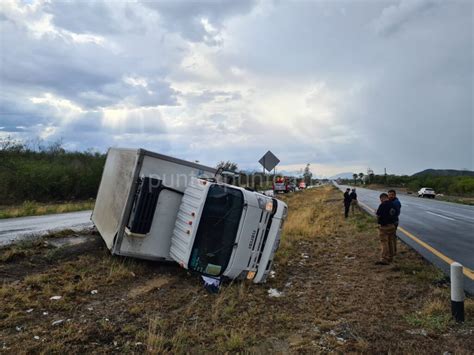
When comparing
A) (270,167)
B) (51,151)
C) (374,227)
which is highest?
(270,167)

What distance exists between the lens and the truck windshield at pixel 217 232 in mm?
6059


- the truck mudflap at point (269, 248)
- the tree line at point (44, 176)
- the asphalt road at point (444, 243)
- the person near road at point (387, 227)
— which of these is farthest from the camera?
the tree line at point (44, 176)

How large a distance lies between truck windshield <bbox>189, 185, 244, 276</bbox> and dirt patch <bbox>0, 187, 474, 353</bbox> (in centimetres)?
46

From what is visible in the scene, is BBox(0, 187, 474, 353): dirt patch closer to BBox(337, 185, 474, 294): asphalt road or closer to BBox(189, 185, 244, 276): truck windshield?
BBox(189, 185, 244, 276): truck windshield

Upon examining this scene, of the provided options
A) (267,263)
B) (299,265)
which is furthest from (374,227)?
(267,263)

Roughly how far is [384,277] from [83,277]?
564 cm

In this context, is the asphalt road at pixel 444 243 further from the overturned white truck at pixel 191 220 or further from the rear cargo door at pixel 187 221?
the rear cargo door at pixel 187 221

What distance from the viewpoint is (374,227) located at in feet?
46.1

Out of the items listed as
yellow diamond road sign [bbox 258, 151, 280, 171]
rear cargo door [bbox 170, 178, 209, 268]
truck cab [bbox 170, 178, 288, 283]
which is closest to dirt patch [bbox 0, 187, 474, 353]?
truck cab [bbox 170, 178, 288, 283]

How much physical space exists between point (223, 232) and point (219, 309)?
1266mm

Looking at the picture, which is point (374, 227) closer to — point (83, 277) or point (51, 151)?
point (83, 277)

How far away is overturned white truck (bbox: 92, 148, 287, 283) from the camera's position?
239 inches

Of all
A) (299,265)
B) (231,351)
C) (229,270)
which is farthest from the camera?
(299,265)

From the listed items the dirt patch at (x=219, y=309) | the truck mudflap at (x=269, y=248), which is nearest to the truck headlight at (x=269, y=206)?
the truck mudflap at (x=269, y=248)
